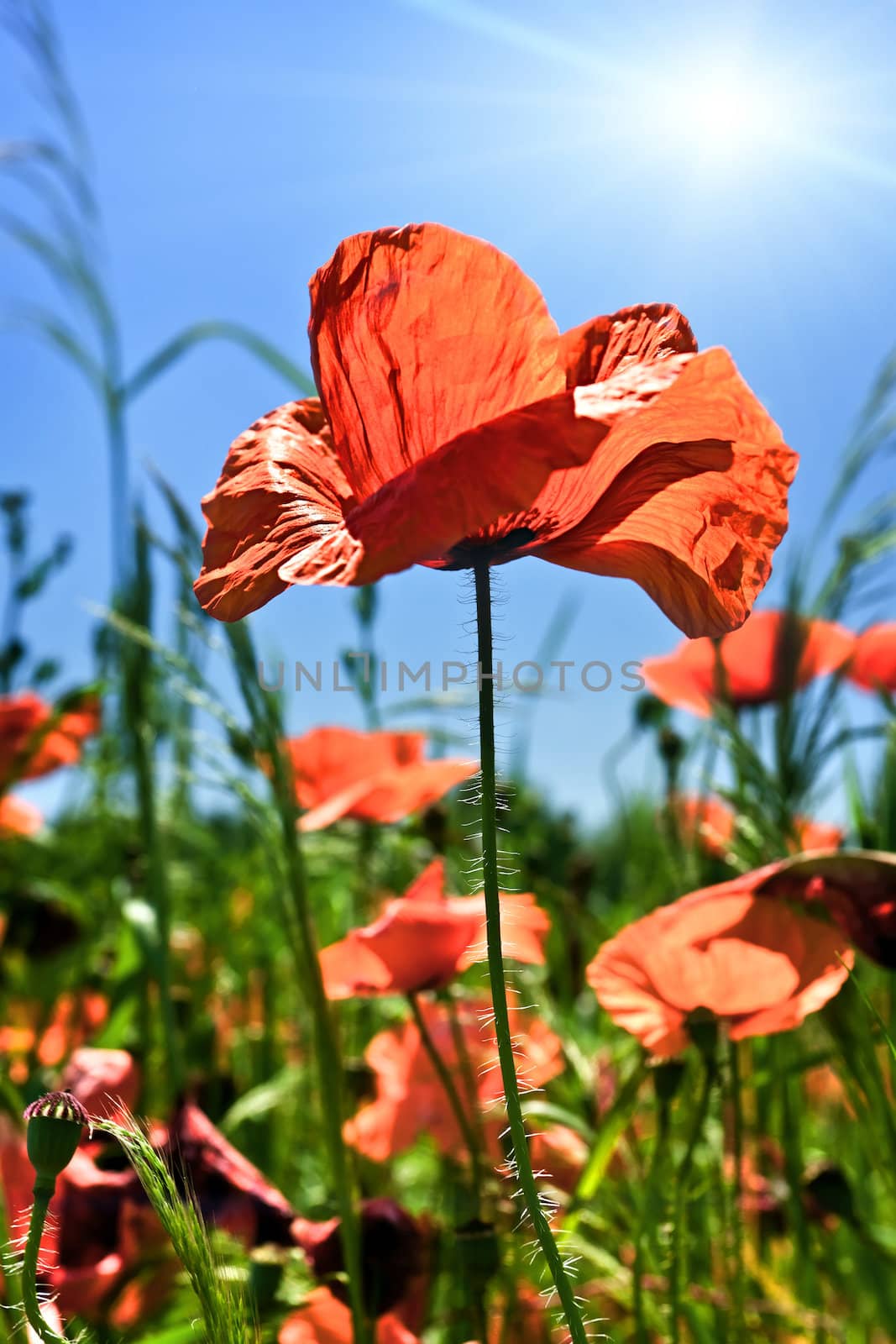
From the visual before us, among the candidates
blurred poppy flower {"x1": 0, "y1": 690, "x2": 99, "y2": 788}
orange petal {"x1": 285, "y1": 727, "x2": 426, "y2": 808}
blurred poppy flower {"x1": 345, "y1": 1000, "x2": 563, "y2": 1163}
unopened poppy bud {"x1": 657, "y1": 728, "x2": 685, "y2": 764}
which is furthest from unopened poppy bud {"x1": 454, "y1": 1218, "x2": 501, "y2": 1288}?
blurred poppy flower {"x1": 0, "y1": 690, "x2": 99, "y2": 788}

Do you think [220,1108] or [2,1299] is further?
[220,1108]

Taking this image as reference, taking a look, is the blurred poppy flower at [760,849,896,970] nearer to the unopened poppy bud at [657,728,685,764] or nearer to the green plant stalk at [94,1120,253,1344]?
the green plant stalk at [94,1120,253,1344]

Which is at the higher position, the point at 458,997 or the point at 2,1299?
the point at 458,997

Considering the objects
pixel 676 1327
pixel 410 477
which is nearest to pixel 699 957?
pixel 676 1327

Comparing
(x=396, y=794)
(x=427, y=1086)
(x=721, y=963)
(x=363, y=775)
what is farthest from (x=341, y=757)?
(x=721, y=963)

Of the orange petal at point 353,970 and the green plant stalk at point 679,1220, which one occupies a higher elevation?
the orange petal at point 353,970

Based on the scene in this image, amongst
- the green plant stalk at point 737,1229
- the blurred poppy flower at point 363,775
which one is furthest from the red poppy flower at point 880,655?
the green plant stalk at point 737,1229

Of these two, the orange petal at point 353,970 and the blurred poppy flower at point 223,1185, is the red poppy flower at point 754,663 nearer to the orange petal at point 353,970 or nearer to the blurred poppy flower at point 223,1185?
the orange petal at point 353,970

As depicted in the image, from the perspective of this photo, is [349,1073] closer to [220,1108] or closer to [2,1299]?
[220,1108]
